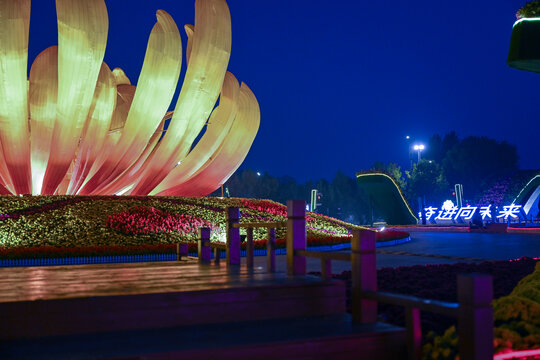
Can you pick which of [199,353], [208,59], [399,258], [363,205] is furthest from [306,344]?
[363,205]

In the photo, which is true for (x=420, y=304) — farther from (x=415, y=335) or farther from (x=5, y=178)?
(x=5, y=178)

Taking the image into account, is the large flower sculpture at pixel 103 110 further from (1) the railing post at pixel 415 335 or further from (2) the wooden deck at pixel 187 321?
(1) the railing post at pixel 415 335

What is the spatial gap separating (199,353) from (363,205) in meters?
62.3

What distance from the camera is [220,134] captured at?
1911 centimetres

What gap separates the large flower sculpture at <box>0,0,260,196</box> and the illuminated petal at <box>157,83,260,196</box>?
4cm

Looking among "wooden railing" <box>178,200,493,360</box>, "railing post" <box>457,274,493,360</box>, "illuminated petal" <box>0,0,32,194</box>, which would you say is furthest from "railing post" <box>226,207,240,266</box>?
Result: "illuminated petal" <box>0,0,32,194</box>

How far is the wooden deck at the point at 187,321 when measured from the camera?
3.83 m

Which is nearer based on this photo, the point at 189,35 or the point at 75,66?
the point at 75,66

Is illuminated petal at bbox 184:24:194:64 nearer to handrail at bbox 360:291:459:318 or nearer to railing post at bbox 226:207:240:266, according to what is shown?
railing post at bbox 226:207:240:266

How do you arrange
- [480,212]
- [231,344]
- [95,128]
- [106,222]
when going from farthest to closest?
[480,212]
[95,128]
[106,222]
[231,344]

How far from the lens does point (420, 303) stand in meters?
3.88

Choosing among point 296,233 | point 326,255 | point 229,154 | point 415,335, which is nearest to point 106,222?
point 229,154

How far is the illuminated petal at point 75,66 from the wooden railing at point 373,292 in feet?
30.3

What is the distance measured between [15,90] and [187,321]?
1224 centimetres
